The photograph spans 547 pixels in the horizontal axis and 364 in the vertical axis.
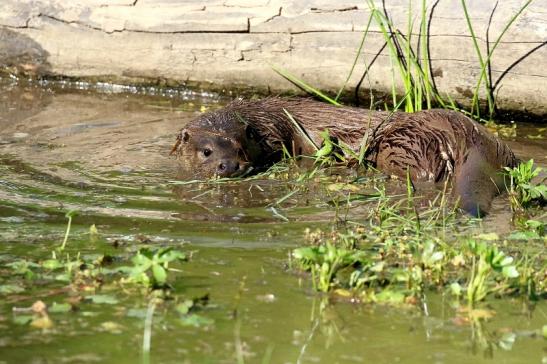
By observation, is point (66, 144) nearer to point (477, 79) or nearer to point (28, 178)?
point (28, 178)

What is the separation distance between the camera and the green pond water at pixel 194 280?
3.00m

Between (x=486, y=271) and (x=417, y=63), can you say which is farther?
(x=417, y=63)

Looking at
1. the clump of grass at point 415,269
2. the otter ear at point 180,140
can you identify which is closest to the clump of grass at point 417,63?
the otter ear at point 180,140

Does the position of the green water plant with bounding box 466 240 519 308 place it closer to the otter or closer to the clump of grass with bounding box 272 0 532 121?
the otter

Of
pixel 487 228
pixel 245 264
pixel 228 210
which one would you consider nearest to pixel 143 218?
pixel 228 210

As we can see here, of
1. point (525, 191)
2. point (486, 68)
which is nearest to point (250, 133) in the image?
point (486, 68)

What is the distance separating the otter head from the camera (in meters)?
5.70

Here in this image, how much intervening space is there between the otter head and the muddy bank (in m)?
1.09

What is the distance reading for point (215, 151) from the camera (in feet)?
19.2

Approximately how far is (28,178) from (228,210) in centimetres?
118

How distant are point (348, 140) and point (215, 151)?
0.79 meters

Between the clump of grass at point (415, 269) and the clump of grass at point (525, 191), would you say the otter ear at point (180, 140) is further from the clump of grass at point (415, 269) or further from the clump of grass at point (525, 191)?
the clump of grass at point (415, 269)

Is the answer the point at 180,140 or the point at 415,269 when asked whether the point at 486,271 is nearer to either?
the point at 415,269

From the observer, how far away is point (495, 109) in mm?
6668
